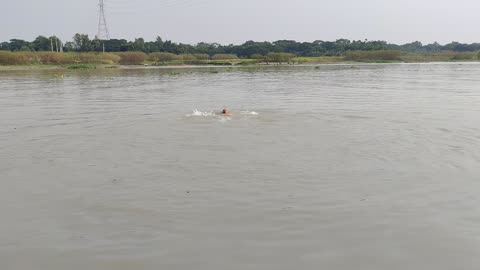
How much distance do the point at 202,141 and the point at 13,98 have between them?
1650cm

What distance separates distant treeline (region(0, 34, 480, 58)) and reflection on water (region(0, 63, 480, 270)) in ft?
326

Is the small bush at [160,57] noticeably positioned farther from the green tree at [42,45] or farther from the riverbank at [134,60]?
the green tree at [42,45]

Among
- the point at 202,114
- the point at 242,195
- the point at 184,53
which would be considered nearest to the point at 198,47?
the point at 184,53

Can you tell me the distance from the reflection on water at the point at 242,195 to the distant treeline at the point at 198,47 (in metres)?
99.5

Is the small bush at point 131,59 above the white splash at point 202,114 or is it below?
above

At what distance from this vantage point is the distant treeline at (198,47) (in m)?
111

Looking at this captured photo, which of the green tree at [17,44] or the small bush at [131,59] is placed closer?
the small bush at [131,59]

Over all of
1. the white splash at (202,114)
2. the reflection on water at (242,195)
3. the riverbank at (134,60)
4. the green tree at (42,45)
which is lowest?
the reflection on water at (242,195)

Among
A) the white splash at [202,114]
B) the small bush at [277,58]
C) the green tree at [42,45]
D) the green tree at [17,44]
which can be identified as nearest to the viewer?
the white splash at [202,114]

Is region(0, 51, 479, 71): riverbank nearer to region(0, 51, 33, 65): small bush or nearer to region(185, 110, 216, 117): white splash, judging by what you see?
region(0, 51, 33, 65): small bush

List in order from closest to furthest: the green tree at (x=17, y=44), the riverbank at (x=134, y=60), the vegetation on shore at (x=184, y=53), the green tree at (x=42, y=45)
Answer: the riverbank at (x=134, y=60) → the vegetation on shore at (x=184, y=53) → the green tree at (x=42, y=45) → the green tree at (x=17, y=44)

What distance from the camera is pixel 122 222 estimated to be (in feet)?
19.5

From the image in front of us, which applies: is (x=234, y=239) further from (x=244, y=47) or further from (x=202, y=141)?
(x=244, y=47)

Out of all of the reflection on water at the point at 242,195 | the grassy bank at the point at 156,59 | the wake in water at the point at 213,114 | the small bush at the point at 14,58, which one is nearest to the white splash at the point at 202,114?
the wake in water at the point at 213,114
